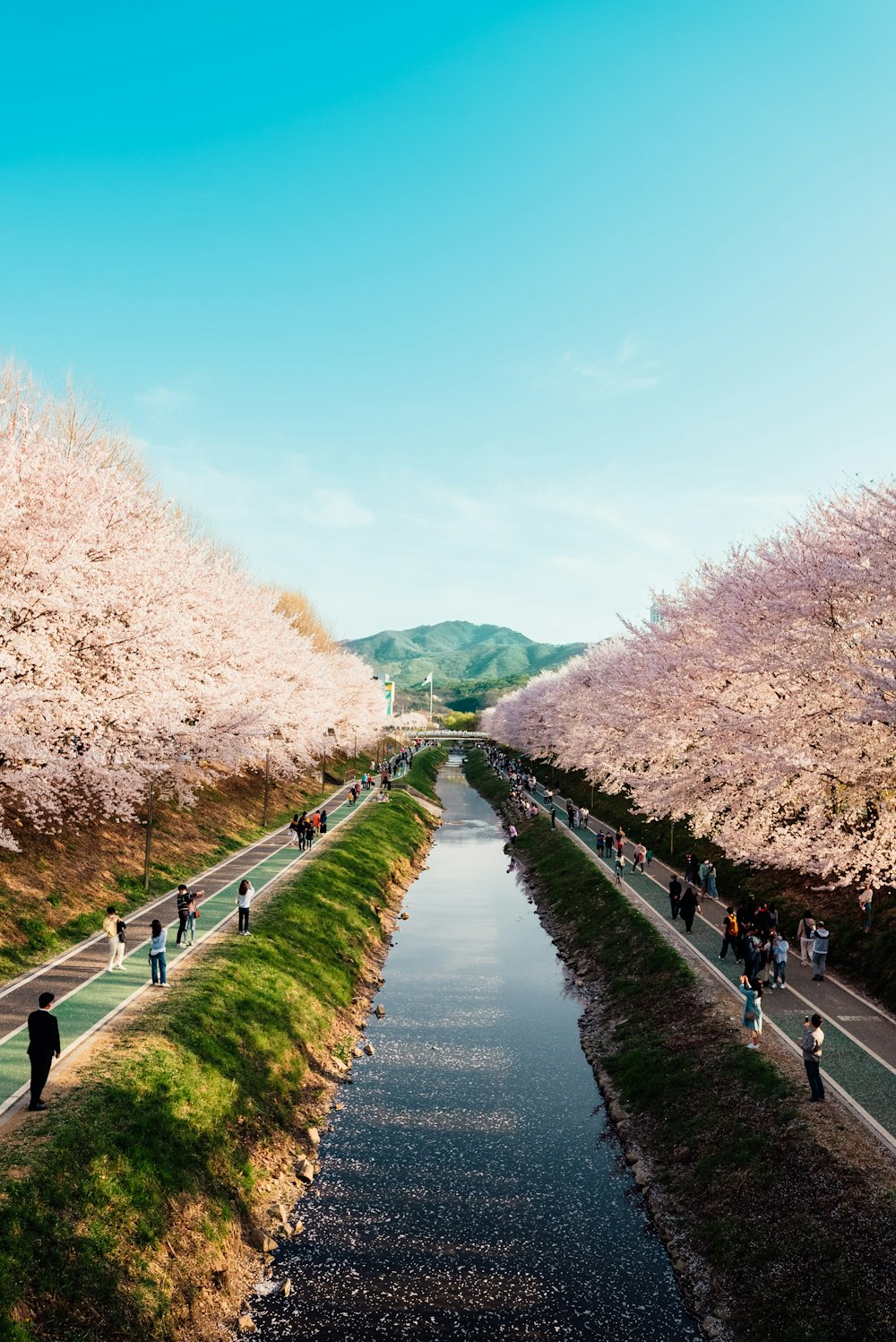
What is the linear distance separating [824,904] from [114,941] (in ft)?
80.2

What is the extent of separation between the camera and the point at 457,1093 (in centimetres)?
2214

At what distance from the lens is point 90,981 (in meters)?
20.8

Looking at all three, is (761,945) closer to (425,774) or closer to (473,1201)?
(473,1201)

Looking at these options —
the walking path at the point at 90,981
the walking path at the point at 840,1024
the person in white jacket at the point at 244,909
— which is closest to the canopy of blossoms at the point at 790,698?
the walking path at the point at 840,1024

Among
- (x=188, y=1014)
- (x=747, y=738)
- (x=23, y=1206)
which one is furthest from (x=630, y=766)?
(x=23, y=1206)

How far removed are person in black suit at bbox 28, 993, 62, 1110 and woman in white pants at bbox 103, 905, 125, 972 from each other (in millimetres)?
6662

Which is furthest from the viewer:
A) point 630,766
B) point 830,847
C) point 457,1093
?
point 630,766

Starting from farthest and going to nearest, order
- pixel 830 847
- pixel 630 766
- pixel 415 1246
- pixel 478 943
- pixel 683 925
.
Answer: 1. pixel 630 766
2. pixel 478 943
3. pixel 683 925
4. pixel 830 847
5. pixel 415 1246

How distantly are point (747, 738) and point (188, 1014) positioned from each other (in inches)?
753

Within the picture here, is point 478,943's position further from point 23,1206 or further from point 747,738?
point 23,1206

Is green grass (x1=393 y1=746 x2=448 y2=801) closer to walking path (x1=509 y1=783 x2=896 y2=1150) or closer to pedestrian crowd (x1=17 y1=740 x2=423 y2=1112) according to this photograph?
pedestrian crowd (x1=17 y1=740 x2=423 y2=1112)

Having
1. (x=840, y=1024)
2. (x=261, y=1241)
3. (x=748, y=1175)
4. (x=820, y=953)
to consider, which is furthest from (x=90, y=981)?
(x=820, y=953)

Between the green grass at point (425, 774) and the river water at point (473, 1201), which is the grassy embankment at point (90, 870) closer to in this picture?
the river water at point (473, 1201)

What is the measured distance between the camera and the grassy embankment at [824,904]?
75.5 ft
